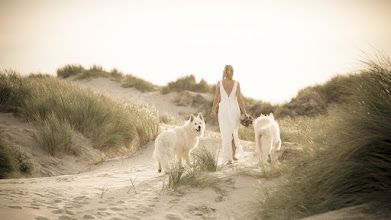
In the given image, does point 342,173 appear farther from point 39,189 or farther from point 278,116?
point 278,116

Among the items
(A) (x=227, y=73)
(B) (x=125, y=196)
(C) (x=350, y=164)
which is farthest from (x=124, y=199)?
(A) (x=227, y=73)

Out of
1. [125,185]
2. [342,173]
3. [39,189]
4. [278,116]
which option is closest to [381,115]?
[342,173]

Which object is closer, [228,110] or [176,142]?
[176,142]

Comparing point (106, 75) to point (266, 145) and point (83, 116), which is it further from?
point (266, 145)

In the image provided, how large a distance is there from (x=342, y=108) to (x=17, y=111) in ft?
31.8

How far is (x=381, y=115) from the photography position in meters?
3.47

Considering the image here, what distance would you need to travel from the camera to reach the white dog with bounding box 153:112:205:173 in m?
6.64

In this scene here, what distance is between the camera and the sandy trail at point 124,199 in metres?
4.12

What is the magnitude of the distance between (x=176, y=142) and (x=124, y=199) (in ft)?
7.39

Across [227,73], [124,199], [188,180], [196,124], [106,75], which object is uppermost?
[106,75]

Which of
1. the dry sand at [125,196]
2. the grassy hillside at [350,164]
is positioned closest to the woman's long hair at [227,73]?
the dry sand at [125,196]

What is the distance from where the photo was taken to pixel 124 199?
16.4ft

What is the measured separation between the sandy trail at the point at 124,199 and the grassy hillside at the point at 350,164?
82 centimetres

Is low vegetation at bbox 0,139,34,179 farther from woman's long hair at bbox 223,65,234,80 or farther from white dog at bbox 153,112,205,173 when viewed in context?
woman's long hair at bbox 223,65,234,80
